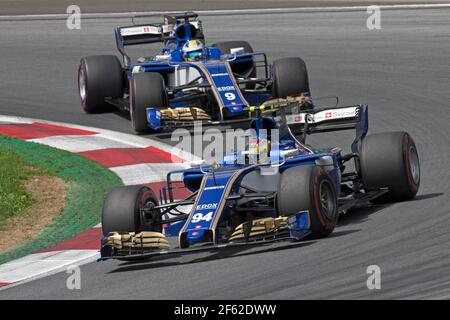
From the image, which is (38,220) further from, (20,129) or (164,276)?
(20,129)

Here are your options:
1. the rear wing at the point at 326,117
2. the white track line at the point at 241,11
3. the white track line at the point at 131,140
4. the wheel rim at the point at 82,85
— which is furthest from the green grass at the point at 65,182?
the white track line at the point at 241,11

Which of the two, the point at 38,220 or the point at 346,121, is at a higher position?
the point at 346,121

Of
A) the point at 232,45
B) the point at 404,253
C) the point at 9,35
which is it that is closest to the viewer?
the point at 404,253

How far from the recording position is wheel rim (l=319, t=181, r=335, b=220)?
35.6 ft

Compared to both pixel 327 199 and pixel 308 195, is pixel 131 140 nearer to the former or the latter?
pixel 327 199

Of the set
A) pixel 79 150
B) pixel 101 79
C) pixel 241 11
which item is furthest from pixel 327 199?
pixel 241 11

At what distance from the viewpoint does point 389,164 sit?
38.6 ft

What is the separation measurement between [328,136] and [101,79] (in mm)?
3837

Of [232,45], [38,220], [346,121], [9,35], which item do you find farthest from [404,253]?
[9,35]

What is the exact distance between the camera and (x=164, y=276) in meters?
10.3

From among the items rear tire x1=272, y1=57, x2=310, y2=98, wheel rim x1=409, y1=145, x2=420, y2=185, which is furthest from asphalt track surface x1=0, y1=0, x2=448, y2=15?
wheel rim x1=409, y1=145, x2=420, y2=185

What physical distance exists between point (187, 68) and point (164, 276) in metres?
8.10

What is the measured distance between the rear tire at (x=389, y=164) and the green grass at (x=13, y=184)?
12.1ft

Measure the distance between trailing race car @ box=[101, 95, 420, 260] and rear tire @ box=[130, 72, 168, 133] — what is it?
447 cm
